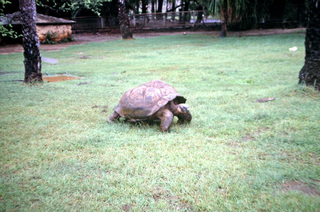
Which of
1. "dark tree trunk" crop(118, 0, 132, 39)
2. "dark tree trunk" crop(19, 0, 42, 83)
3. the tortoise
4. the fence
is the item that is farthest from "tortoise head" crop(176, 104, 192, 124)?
the fence

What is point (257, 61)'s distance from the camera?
10609mm

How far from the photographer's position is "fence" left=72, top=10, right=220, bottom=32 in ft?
104

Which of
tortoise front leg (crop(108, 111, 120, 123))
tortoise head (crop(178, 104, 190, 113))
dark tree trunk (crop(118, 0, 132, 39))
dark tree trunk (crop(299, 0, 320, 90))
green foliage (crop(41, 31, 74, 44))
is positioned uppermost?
dark tree trunk (crop(118, 0, 132, 39))

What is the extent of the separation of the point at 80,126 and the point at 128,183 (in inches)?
78.3

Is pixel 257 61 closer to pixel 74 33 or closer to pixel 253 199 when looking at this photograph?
pixel 253 199

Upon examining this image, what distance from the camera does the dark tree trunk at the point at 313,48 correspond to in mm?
5633

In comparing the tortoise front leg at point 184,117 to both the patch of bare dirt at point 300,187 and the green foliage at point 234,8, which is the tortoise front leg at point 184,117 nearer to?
the patch of bare dirt at point 300,187

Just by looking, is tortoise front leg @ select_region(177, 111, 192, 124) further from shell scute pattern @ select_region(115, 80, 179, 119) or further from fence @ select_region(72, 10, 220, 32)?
fence @ select_region(72, 10, 220, 32)

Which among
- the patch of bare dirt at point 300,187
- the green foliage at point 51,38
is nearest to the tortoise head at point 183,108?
the patch of bare dirt at point 300,187

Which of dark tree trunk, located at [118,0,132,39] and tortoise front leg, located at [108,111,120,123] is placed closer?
tortoise front leg, located at [108,111,120,123]

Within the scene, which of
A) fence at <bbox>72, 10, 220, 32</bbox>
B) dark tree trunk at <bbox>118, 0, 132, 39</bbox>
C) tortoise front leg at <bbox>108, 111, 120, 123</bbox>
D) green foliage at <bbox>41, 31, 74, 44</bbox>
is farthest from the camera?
fence at <bbox>72, 10, 220, 32</bbox>

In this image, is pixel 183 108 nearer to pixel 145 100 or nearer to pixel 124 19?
pixel 145 100

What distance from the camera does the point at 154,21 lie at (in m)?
33.0

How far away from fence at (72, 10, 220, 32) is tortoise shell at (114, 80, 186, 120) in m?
27.9
